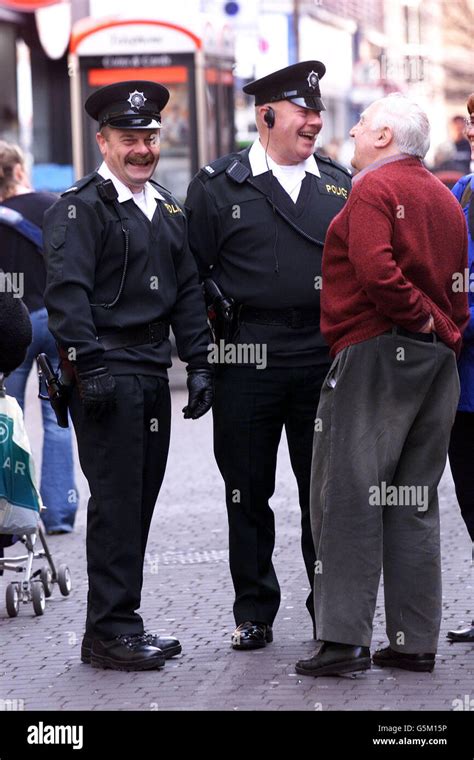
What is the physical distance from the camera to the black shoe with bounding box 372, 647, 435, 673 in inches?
231

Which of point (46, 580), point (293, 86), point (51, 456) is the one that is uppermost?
point (293, 86)

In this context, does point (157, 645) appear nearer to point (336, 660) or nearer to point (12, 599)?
point (336, 660)

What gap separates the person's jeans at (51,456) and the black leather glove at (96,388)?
3.11m

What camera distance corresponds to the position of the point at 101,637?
614 centimetres

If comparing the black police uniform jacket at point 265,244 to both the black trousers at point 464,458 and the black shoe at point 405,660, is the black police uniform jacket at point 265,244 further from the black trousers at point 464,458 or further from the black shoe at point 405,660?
the black shoe at point 405,660

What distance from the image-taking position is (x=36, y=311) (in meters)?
9.11

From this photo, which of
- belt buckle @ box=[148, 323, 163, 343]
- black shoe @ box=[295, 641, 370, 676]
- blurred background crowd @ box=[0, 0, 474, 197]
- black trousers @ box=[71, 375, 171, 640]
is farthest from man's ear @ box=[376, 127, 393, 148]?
blurred background crowd @ box=[0, 0, 474, 197]

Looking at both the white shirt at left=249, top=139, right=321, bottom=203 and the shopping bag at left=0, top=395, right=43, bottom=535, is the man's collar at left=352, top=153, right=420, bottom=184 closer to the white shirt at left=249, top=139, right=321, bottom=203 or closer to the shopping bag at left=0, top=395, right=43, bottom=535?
the white shirt at left=249, top=139, right=321, bottom=203

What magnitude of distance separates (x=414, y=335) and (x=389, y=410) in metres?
0.27

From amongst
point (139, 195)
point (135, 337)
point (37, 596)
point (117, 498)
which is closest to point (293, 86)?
point (139, 195)

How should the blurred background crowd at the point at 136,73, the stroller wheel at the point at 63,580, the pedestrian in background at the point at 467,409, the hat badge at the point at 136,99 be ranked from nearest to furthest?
the hat badge at the point at 136,99 < the pedestrian in background at the point at 467,409 < the stroller wheel at the point at 63,580 < the blurred background crowd at the point at 136,73

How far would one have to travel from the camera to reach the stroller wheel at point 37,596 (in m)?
7.11

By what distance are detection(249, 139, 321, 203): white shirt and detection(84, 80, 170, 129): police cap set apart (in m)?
0.42

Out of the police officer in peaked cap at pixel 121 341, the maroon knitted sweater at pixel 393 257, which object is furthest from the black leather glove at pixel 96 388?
the maroon knitted sweater at pixel 393 257
